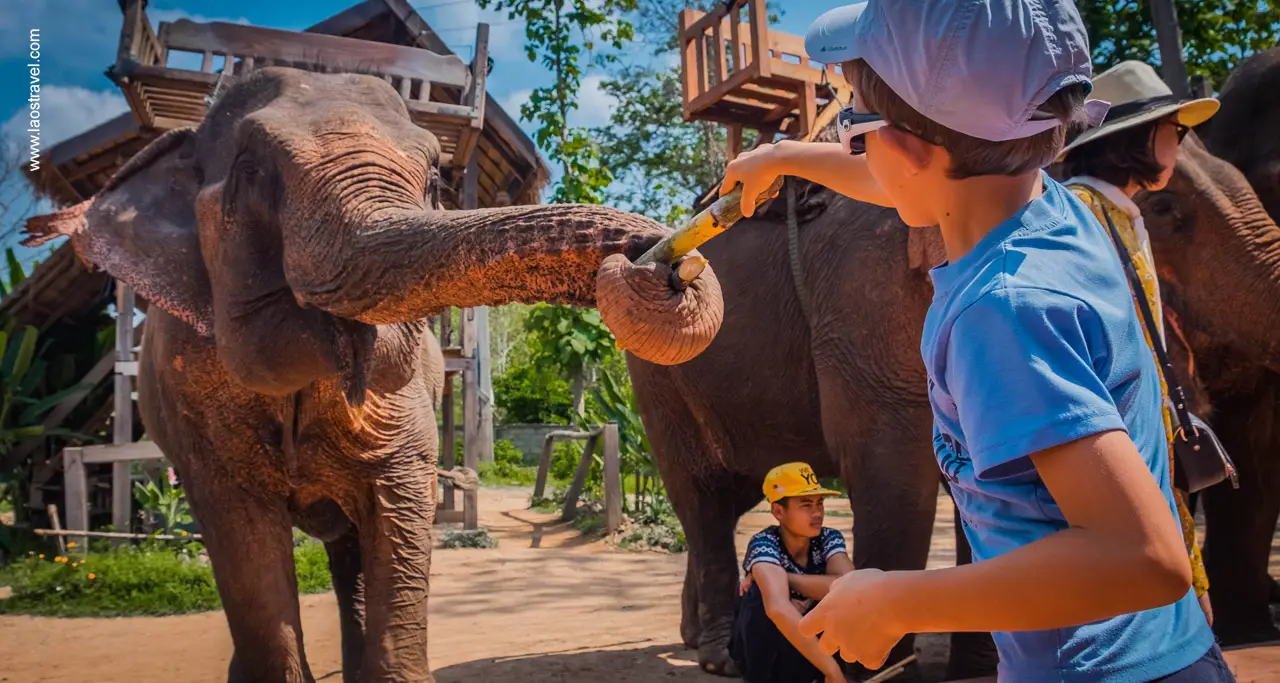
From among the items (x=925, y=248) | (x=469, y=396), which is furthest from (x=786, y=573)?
(x=469, y=396)

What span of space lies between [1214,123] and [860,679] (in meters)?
3.05

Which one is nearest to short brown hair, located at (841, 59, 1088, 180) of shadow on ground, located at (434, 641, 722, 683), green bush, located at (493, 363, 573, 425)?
shadow on ground, located at (434, 641, 722, 683)

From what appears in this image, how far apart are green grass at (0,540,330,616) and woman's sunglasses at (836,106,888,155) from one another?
296 inches

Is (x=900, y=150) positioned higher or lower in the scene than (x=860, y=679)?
higher

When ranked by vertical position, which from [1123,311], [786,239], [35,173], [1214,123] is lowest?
[1123,311]

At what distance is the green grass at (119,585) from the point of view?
8094 mm

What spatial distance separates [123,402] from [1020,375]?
10.6 m

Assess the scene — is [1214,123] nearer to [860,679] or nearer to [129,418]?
[860,679]

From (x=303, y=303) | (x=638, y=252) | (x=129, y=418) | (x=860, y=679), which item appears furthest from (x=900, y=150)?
(x=129, y=418)

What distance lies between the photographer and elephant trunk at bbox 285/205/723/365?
225cm

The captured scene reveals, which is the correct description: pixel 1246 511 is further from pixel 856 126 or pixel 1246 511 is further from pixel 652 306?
pixel 856 126

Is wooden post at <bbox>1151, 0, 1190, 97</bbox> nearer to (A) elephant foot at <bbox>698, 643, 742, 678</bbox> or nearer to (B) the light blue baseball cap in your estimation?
(A) elephant foot at <bbox>698, 643, 742, 678</bbox>

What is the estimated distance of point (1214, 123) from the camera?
5230 millimetres

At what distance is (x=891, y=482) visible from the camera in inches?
150
